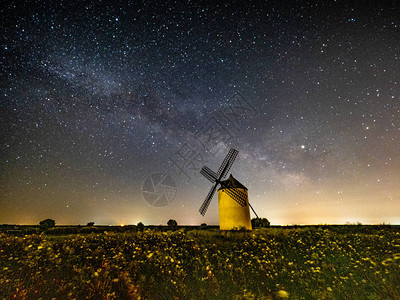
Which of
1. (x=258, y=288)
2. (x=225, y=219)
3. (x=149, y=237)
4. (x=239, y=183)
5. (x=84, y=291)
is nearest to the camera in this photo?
(x=84, y=291)

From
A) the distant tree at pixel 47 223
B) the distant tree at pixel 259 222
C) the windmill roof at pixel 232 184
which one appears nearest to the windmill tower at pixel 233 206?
the windmill roof at pixel 232 184

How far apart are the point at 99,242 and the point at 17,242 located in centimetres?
424

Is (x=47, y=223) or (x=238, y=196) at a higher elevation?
(x=238, y=196)

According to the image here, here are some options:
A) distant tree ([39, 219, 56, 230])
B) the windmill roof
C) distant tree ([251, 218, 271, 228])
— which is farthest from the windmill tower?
distant tree ([39, 219, 56, 230])

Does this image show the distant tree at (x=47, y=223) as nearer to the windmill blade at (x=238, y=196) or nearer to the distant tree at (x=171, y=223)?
the distant tree at (x=171, y=223)

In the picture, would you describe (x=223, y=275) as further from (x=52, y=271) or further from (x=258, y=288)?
(x=52, y=271)

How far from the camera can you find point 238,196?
25.9 m

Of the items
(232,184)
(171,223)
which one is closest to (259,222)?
(232,184)

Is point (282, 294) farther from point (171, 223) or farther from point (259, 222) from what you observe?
point (171, 223)

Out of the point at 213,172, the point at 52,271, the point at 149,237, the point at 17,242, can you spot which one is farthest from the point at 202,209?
the point at 52,271

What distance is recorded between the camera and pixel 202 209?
30.9m

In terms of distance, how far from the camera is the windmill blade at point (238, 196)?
25.6 metres

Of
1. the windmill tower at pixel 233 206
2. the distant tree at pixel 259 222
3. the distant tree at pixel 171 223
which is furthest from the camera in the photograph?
the distant tree at pixel 171 223

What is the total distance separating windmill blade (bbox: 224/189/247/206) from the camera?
25.6 meters
